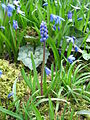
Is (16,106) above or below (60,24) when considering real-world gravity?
below

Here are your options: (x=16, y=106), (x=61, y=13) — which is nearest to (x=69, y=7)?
(x=61, y=13)

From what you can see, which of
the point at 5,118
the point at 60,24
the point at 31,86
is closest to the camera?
the point at 5,118

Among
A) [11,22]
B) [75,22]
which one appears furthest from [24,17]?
[75,22]

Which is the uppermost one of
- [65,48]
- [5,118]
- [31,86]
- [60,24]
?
[60,24]

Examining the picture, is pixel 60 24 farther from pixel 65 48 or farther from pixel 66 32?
pixel 65 48

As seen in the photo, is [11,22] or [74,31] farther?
[74,31]

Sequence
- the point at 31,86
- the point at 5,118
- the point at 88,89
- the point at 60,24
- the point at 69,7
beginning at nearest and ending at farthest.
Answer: the point at 5,118
the point at 31,86
the point at 88,89
the point at 60,24
the point at 69,7
